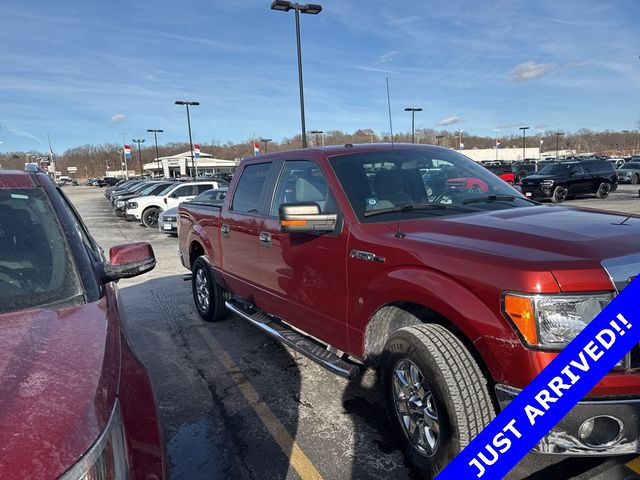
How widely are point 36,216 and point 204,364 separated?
2459 millimetres

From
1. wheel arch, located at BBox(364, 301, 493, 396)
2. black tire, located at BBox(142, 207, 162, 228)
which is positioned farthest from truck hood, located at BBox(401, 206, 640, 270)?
black tire, located at BBox(142, 207, 162, 228)

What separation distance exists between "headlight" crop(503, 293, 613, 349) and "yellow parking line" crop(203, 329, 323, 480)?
1547 millimetres

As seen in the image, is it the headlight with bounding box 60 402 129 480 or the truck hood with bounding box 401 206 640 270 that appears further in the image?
the truck hood with bounding box 401 206 640 270

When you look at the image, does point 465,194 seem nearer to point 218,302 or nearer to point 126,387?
point 126,387

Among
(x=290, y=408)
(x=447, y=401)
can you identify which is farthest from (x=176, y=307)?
(x=447, y=401)

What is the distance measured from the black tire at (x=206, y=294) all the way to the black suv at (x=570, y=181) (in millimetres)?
19070

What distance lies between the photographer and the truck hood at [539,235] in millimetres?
2197

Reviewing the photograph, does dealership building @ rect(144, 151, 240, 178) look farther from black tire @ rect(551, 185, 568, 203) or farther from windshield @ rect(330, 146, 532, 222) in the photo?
windshield @ rect(330, 146, 532, 222)

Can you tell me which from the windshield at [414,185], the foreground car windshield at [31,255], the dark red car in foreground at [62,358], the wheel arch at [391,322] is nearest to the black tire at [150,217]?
the windshield at [414,185]

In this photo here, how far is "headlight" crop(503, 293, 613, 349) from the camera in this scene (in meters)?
2.05

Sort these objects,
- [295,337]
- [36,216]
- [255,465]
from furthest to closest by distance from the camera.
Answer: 1. [295,337]
2. [255,465]
3. [36,216]

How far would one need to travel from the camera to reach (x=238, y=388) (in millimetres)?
3998

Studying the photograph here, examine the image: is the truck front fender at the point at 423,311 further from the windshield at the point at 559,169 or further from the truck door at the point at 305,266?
the windshield at the point at 559,169

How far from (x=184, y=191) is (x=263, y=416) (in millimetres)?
16841
